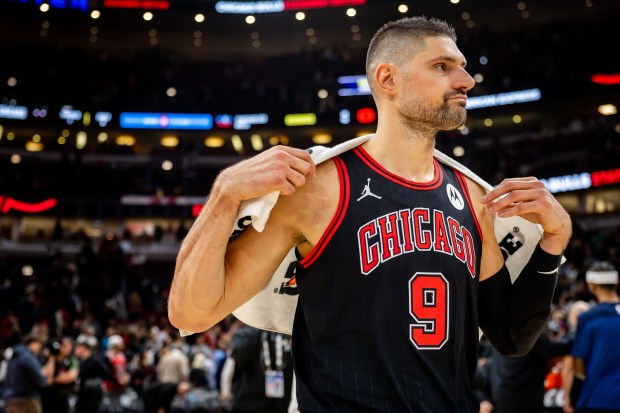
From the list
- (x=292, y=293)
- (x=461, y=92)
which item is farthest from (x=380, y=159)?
(x=292, y=293)

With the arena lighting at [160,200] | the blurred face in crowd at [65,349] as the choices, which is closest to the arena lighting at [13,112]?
the arena lighting at [160,200]

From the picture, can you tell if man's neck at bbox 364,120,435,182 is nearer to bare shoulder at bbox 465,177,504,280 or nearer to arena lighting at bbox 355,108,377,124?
bare shoulder at bbox 465,177,504,280

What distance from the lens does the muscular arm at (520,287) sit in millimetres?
2824

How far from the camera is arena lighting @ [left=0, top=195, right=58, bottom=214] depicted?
29.4 m

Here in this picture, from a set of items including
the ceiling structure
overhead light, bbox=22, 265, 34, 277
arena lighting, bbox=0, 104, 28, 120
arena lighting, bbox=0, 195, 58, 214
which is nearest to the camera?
Answer: overhead light, bbox=22, 265, 34, 277

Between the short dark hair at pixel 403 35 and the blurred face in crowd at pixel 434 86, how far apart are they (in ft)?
0.11

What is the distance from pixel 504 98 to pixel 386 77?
90.7 feet

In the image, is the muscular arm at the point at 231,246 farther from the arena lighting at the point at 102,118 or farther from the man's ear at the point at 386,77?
the arena lighting at the point at 102,118

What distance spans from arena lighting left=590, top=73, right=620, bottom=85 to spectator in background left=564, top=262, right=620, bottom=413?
73.5 ft

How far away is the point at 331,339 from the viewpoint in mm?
2504

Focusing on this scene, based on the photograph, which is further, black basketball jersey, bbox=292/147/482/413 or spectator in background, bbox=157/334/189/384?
spectator in background, bbox=157/334/189/384

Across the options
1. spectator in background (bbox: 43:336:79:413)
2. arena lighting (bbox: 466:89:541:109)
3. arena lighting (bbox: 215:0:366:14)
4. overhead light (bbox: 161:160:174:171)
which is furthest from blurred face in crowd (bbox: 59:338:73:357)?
overhead light (bbox: 161:160:174:171)

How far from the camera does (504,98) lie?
29484 mm

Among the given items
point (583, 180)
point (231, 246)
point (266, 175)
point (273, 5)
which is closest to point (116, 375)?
point (231, 246)
